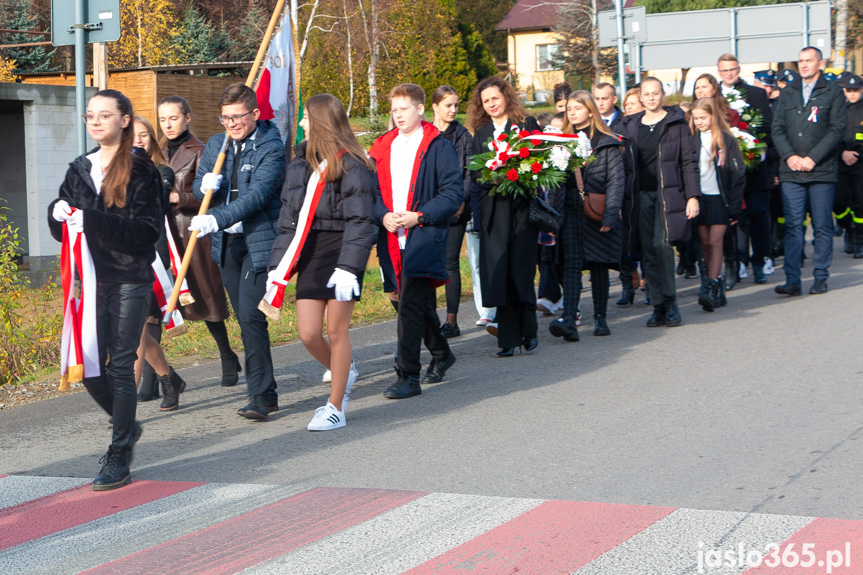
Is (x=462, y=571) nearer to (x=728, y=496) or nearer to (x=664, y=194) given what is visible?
(x=728, y=496)

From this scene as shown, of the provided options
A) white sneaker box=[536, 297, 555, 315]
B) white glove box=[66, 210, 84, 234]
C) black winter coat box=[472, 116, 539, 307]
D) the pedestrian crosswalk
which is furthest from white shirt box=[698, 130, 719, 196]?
white glove box=[66, 210, 84, 234]

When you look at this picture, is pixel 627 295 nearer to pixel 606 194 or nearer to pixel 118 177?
pixel 606 194

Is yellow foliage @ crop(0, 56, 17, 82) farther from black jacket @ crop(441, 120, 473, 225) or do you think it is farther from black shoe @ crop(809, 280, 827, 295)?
black shoe @ crop(809, 280, 827, 295)

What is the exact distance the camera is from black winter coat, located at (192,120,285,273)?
21.9 feet

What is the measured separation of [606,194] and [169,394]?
406 cm

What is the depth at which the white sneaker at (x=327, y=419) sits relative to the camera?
21.1 ft

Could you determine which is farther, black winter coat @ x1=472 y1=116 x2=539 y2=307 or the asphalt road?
black winter coat @ x1=472 y1=116 x2=539 y2=307

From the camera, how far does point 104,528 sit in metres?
4.80

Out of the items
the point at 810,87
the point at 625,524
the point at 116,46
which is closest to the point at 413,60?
the point at 116,46

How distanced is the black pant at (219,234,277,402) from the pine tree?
119 ft

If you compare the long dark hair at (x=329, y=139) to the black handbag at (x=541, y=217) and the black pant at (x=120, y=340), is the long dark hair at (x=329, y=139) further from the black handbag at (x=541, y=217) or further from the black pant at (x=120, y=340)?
the black handbag at (x=541, y=217)

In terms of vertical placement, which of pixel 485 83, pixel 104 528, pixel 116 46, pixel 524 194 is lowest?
pixel 104 528

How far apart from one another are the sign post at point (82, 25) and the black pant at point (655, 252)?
15.7ft

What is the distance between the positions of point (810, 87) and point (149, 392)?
7096 mm
